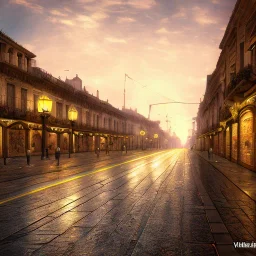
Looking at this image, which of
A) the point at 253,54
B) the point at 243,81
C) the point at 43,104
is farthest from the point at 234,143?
the point at 43,104

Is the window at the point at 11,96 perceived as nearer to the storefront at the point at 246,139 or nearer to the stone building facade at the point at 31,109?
the stone building facade at the point at 31,109

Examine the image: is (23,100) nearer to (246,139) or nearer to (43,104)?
(43,104)

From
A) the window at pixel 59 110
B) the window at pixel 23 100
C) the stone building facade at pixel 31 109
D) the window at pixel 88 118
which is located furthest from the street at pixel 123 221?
the window at pixel 88 118

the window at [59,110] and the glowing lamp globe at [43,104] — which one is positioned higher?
the window at [59,110]

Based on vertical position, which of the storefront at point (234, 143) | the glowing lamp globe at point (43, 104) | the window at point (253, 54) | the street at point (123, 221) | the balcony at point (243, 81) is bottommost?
the street at point (123, 221)

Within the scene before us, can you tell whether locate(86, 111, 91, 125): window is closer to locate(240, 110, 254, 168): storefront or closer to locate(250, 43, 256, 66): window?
locate(240, 110, 254, 168): storefront

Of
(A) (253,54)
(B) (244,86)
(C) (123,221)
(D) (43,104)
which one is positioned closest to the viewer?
(C) (123,221)

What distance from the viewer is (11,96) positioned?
27.0m

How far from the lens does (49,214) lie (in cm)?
624

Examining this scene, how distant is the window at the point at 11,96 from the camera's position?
1039 inches

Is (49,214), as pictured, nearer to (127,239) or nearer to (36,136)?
(127,239)

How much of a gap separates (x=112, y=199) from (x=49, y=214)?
2.15 m

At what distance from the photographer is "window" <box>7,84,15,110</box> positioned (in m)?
26.4

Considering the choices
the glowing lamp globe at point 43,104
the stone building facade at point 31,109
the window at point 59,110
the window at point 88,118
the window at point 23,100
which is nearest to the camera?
the glowing lamp globe at point 43,104
